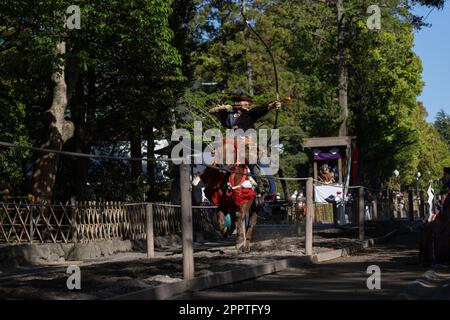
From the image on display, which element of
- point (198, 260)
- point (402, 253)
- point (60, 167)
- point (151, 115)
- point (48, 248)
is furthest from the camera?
point (60, 167)

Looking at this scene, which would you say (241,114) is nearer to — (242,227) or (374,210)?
(242,227)

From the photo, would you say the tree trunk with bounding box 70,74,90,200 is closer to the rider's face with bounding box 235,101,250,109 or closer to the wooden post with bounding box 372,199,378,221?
the wooden post with bounding box 372,199,378,221

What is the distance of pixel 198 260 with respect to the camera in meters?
13.8

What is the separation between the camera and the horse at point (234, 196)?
15781 millimetres

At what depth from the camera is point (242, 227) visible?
1619 centimetres

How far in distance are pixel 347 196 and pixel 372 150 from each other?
88.7ft

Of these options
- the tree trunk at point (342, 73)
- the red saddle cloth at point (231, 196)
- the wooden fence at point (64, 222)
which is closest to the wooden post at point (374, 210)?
the wooden fence at point (64, 222)

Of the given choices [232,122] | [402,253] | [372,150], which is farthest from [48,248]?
[372,150]

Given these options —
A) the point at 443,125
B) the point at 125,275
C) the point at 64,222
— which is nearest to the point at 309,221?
the point at 125,275

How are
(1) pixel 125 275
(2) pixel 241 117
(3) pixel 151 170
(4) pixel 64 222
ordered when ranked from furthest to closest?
(3) pixel 151 170 < (4) pixel 64 222 < (2) pixel 241 117 < (1) pixel 125 275

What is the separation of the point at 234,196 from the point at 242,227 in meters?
0.67

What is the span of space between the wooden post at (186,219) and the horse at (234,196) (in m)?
5.19

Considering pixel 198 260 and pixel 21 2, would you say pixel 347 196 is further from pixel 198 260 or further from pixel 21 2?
pixel 198 260

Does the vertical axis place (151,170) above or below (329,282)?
above
